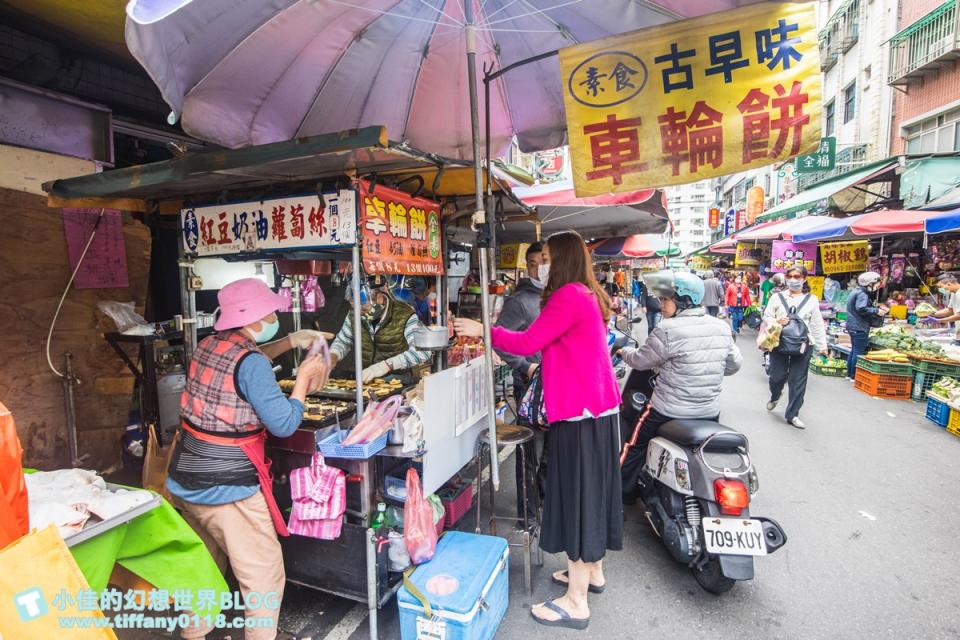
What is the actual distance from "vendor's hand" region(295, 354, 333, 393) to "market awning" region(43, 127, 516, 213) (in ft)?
3.53

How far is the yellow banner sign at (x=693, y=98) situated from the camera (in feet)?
8.80

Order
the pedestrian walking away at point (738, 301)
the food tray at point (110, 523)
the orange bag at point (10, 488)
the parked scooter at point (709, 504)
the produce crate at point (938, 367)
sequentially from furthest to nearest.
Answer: the pedestrian walking away at point (738, 301)
the produce crate at point (938, 367)
the parked scooter at point (709, 504)
the food tray at point (110, 523)
the orange bag at point (10, 488)

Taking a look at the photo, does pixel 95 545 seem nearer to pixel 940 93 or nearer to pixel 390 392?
pixel 390 392

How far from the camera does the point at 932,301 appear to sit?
10.4 metres

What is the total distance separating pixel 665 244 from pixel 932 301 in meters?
5.73

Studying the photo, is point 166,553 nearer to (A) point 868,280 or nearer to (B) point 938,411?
(B) point 938,411

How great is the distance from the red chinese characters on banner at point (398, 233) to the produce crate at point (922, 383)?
832cm

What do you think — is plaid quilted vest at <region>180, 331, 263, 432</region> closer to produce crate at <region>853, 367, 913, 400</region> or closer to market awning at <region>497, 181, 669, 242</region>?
market awning at <region>497, 181, 669, 242</region>

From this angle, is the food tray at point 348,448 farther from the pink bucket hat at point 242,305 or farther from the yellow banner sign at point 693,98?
the yellow banner sign at point 693,98

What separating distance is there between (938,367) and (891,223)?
285 centimetres

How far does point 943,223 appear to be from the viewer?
26.2 feet

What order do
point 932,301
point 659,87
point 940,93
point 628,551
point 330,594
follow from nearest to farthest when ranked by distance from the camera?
1. point 659,87
2. point 330,594
3. point 628,551
4. point 932,301
5. point 940,93

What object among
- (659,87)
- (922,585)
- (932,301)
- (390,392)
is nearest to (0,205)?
(390,392)

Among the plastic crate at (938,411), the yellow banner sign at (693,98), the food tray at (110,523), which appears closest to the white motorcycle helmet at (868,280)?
the plastic crate at (938,411)
